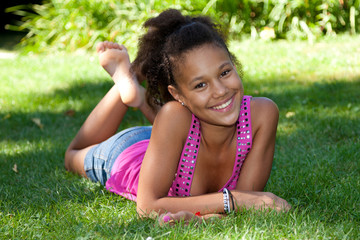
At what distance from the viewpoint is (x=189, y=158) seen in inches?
105

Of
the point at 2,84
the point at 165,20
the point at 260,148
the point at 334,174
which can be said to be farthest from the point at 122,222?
the point at 2,84

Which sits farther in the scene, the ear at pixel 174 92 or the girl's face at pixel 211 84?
the ear at pixel 174 92

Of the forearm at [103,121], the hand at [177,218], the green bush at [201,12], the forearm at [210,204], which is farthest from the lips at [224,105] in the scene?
the green bush at [201,12]

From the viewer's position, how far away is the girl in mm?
2500

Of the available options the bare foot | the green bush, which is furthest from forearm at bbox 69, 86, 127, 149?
the green bush

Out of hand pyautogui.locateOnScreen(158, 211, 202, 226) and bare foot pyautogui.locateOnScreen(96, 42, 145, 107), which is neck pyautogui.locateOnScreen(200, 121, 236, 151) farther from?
bare foot pyautogui.locateOnScreen(96, 42, 145, 107)

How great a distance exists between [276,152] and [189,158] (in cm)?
121

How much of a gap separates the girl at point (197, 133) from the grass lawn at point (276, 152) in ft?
0.48

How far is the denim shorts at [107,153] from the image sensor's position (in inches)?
130

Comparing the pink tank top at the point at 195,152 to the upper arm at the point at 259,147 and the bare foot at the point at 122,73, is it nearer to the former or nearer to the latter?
the upper arm at the point at 259,147

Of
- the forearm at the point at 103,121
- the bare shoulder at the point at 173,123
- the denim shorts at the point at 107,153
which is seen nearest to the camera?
the bare shoulder at the point at 173,123

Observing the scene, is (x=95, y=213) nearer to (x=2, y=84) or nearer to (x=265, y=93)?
(x=265, y=93)

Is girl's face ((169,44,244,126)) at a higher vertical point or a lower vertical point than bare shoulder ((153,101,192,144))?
higher

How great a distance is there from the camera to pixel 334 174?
3102 millimetres
